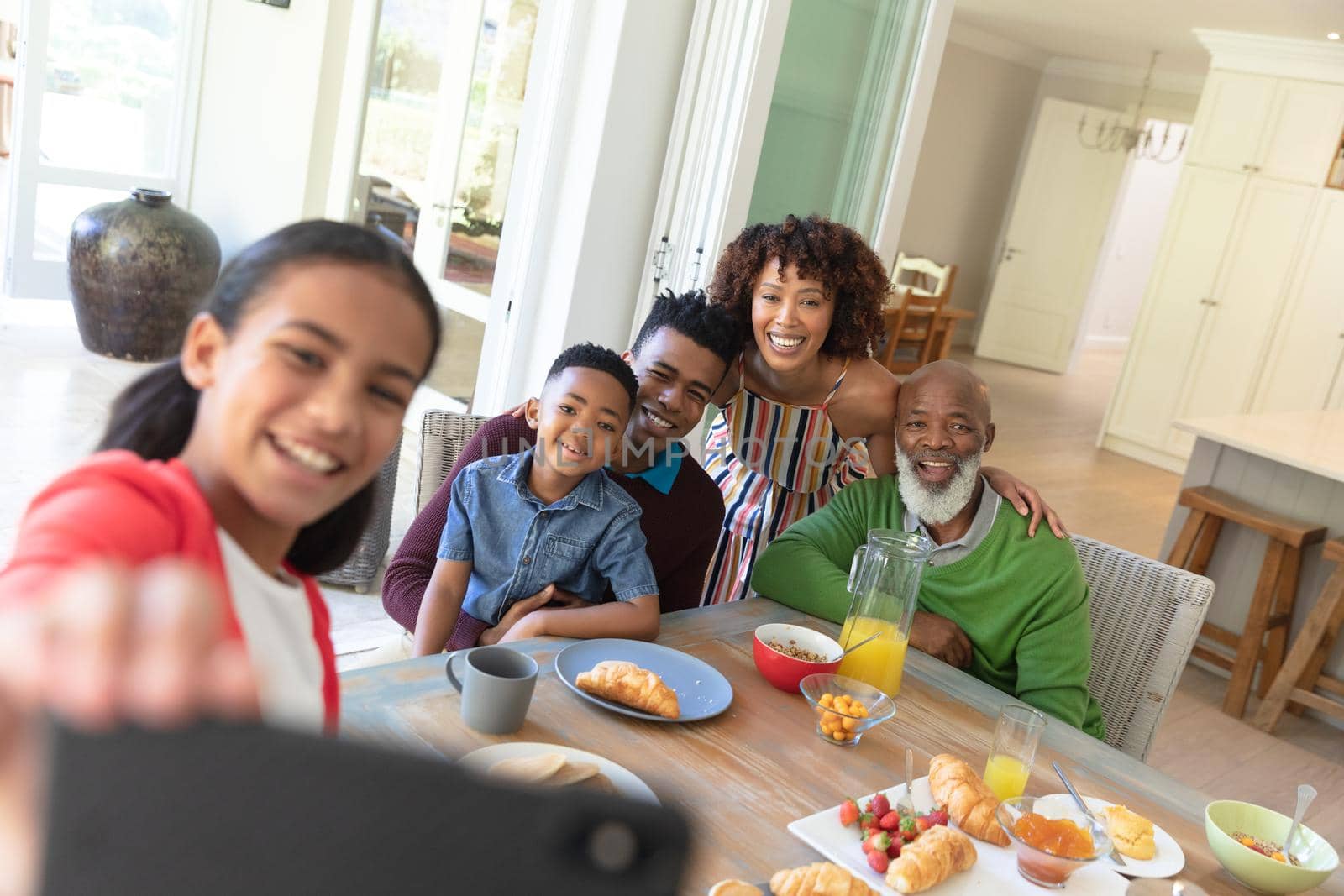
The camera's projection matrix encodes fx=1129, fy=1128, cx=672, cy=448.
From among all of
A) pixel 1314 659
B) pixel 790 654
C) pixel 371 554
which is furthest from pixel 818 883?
pixel 1314 659

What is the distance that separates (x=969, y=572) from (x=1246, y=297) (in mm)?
5494

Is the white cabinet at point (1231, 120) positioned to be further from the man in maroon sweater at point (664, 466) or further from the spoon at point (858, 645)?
the spoon at point (858, 645)

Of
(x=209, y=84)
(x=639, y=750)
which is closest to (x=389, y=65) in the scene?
(x=209, y=84)

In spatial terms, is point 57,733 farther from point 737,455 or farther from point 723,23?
point 723,23

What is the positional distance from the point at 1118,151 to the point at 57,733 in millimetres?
9848

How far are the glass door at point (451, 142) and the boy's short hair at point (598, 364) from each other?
2.70 meters

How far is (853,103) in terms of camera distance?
3682 mm

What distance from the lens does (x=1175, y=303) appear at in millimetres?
6715

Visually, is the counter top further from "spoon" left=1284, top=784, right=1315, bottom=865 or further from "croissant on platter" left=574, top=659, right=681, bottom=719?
"croissant on platter" left=574, top=659, right=681, bottom=719

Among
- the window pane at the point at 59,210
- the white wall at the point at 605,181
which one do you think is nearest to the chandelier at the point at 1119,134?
the white wall at the point at 605,181

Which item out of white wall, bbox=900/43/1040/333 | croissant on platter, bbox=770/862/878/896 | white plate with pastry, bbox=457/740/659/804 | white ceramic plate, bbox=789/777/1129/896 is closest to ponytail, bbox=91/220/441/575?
white plate with pastry, bbox=457/740/659/804

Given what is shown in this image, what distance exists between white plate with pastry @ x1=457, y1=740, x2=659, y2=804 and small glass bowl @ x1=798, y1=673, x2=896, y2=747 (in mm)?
319

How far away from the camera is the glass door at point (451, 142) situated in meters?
4.36

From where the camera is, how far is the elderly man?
176cm
